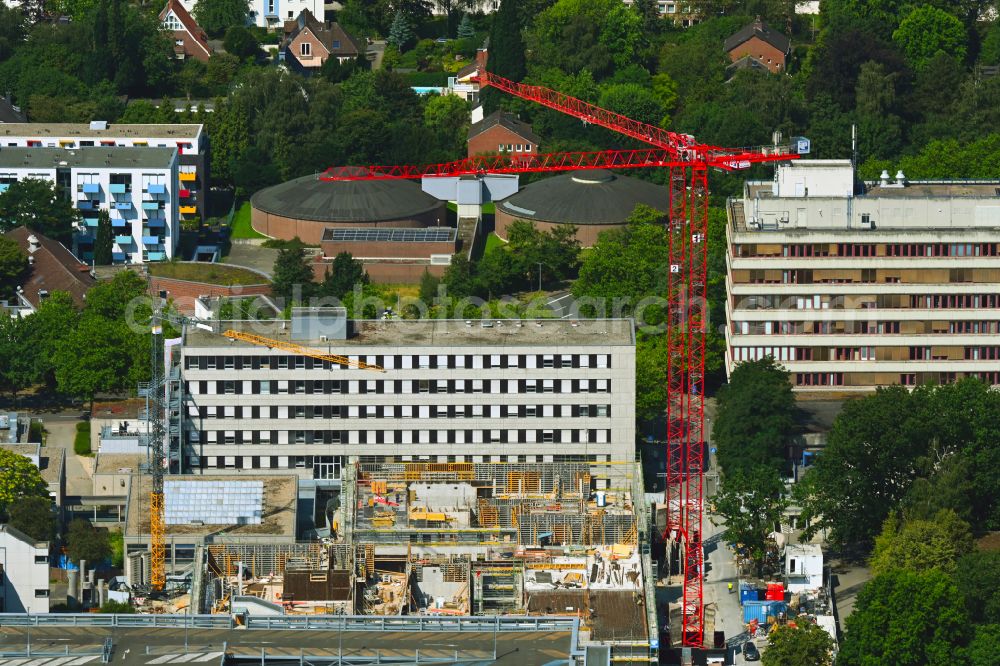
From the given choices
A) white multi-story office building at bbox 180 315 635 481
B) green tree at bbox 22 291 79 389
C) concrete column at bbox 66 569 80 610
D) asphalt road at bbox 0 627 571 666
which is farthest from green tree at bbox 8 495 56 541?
asphalt road at bbox 0 627 571 666

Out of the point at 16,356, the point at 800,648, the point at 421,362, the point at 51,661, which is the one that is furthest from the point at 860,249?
the point at 51,661

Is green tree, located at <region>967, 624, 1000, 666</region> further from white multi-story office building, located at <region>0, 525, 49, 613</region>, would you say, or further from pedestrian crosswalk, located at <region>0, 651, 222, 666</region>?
white multi-story office building, located at <region>0, 525, 49, 613</region>

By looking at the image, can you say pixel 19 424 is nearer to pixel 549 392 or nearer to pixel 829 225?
pixel 549 392

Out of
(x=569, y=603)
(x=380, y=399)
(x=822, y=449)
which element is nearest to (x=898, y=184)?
(x=822, y=449)

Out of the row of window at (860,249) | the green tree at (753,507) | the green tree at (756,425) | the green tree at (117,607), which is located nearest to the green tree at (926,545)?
the green tree at (753,507)

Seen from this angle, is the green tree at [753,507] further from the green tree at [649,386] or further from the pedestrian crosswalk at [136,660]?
the pedestrian crosswalk at [136,660]

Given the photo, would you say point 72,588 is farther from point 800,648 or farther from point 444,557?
point 800,648
